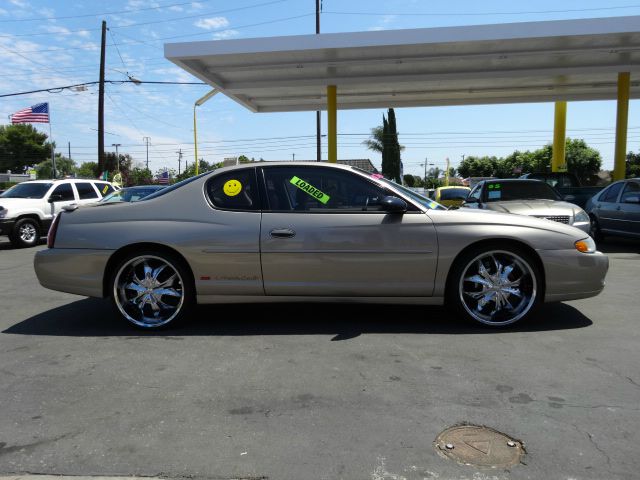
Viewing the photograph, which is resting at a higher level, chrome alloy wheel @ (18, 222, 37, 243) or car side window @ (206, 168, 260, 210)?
car side window @ (206, 168, 260, 210)

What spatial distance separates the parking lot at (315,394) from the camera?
99.4 inches

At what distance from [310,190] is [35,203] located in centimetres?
1064

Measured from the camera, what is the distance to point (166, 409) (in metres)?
3.10

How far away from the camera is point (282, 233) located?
4.53 meters

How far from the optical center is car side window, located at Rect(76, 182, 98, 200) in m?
13.6

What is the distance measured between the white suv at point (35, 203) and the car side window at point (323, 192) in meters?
9.35

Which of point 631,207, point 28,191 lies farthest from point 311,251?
point 28,191

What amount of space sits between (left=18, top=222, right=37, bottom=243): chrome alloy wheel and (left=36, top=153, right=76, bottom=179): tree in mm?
64353

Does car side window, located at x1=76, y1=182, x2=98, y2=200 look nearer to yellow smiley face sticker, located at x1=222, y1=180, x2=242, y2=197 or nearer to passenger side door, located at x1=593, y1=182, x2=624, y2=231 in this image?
yellow smiley face sticker, located at x1=222, y1=180, x2=242, y2=197

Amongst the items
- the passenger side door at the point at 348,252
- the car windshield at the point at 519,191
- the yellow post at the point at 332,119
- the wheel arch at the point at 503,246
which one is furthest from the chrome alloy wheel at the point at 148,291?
the yellow post at the point at 332,119

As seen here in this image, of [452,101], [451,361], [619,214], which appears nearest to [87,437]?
[451,361]

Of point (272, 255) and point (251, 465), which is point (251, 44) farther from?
point (251, 465)

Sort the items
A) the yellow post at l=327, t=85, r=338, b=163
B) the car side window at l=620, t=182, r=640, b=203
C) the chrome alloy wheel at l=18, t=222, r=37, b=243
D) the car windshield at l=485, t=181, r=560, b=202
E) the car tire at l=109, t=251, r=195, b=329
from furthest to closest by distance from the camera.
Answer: the yellow post at l=327, t=85, r=338, b=163
the chrome alloy wheel at l=18, t=222, r=37, b=243
the car side window at l=620, t=182, r=640, b=203
the car windshield at l=485, t=181, r=560, b=202
the car tire at l=109, t=251, r=195, b=329

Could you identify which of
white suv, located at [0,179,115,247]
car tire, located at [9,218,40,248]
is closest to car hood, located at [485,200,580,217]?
white suv, located at [0,179,115,247]
